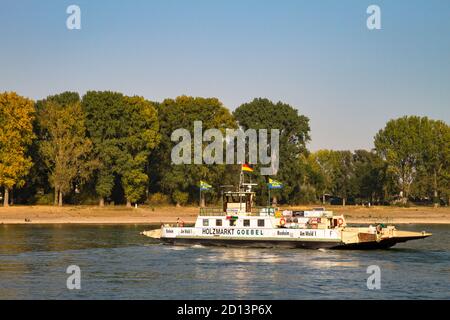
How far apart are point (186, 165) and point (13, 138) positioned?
34092 mm

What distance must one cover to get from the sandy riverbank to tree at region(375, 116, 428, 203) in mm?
18561

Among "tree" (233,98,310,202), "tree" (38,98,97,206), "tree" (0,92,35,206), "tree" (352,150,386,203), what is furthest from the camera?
"tree" (352,150,386,203)

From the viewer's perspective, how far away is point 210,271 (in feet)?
194

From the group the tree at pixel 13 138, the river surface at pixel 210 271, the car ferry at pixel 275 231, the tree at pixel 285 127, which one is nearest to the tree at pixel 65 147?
the tree at pixel 13 138

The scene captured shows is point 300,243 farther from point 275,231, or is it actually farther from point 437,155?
point 437,155

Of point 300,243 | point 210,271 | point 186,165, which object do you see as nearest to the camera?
point 210,271

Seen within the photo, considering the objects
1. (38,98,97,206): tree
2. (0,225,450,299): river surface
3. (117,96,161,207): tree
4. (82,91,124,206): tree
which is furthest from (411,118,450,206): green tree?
(0,225,450,299): river surface

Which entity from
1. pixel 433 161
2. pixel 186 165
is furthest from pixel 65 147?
pixel 433 161

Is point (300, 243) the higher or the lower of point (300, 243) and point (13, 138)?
the lower

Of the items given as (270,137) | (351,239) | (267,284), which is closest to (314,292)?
(267,284)

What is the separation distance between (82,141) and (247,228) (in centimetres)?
6453

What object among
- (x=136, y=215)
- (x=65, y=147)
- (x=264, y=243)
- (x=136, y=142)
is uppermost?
(x=136, y=142)

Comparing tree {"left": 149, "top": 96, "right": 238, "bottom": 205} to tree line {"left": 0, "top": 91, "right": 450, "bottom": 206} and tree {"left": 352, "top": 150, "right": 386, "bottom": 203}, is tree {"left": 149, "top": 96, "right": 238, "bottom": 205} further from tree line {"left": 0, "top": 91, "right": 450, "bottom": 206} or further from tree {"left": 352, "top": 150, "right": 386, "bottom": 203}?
tree {"left": 352, "top": 150, "right": 386, "bottom": 203}

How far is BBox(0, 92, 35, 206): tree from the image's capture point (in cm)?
12725
